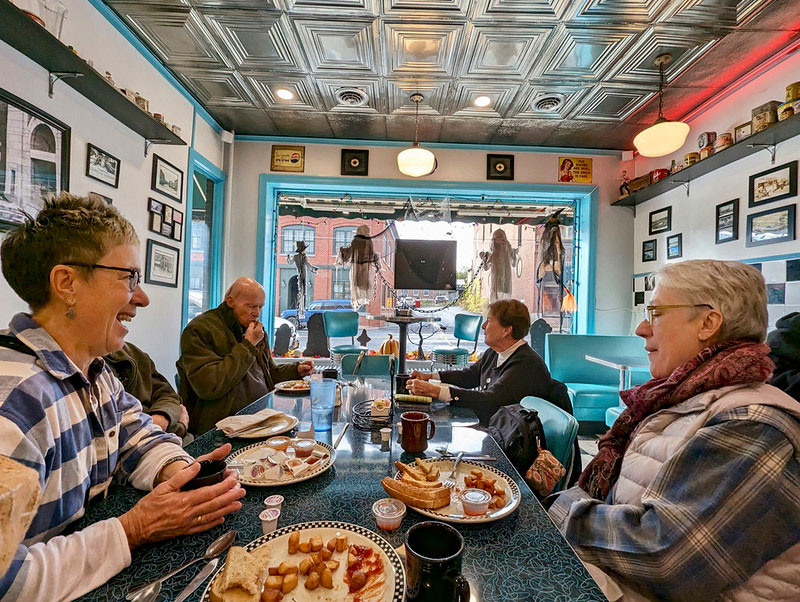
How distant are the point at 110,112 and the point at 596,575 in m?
3.55

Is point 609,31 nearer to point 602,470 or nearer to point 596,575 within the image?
point 602,470

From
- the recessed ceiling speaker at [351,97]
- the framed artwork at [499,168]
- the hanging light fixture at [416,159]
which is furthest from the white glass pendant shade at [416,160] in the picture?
the framed artwork at [499,168]

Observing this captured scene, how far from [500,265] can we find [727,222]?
259 cm

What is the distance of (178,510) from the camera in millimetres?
763

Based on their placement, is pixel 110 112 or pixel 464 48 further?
pixel 464 48

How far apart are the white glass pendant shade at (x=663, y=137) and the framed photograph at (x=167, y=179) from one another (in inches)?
161

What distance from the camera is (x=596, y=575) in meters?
0.87

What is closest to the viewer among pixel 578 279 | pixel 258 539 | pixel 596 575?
pixel 258 539

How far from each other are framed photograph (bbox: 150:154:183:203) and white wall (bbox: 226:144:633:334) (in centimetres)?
104

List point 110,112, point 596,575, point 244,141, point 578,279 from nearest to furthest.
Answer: point 596,575 → point 110,112 → point 244,141 → point 578,279

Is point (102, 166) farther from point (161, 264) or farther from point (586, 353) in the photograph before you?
point (586, 353)

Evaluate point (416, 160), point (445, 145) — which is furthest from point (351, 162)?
point (416, 160)

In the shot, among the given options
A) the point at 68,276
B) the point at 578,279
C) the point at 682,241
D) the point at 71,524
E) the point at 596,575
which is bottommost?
the point at 596,575

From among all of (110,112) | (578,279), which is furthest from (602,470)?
(578,279)
